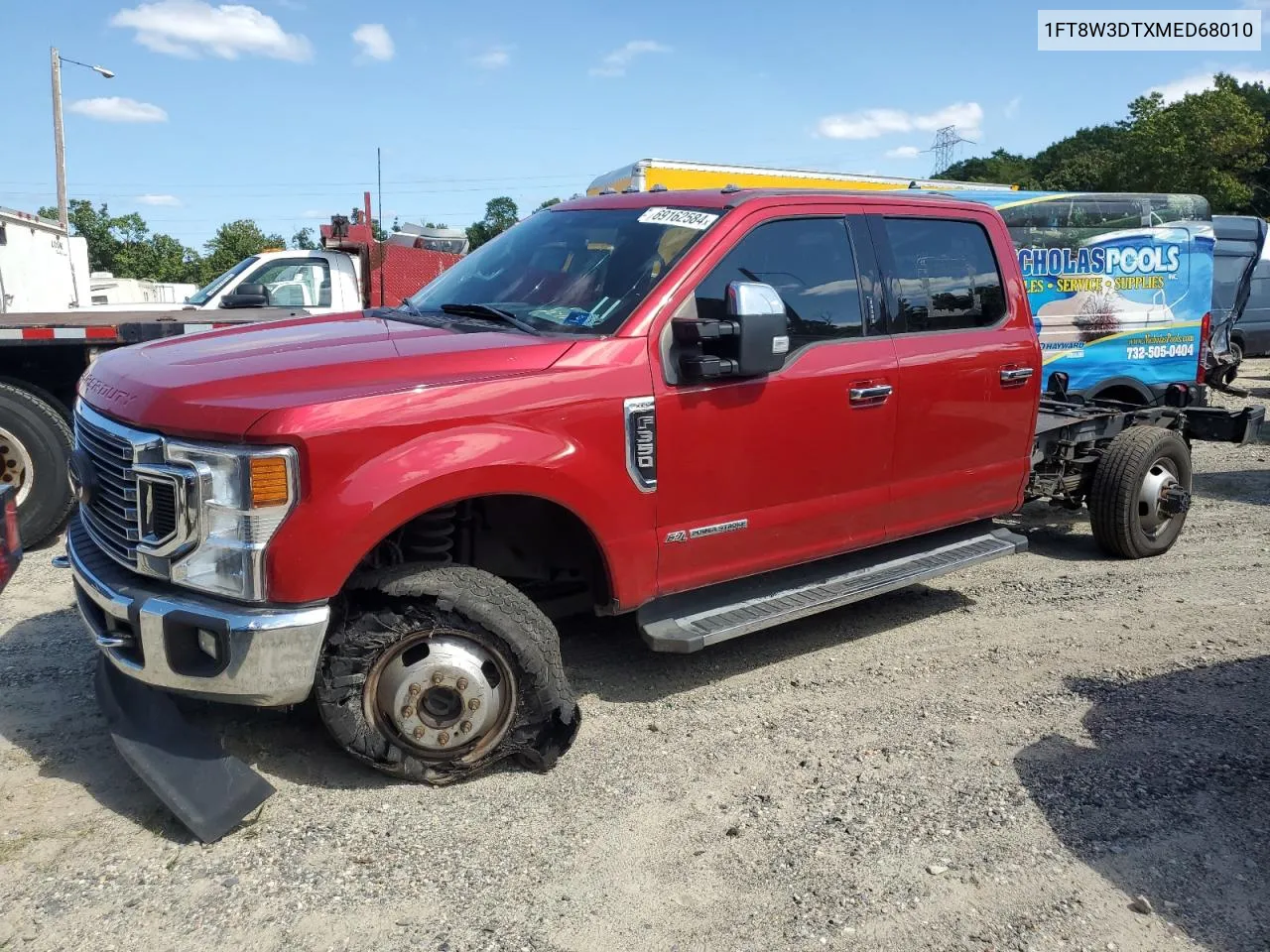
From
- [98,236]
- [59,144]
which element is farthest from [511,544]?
[98,236]

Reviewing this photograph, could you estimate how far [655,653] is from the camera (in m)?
4.75

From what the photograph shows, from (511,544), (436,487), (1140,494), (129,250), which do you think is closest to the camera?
(436,487)

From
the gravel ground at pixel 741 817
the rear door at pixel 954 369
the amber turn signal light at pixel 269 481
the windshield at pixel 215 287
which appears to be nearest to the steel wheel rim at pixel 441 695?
the gravel ground at pixel 741 817

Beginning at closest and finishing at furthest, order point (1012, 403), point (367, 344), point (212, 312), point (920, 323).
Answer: point (367, 344), point (920, 323), point (1012, 403), point (212, 312)

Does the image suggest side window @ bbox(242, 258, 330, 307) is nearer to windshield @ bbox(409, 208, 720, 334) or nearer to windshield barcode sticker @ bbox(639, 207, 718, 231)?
windshield @ bbox(409, 208, 720, 334)

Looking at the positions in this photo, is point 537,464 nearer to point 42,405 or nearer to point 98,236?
point 42,405

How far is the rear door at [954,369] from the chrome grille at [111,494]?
2.99m

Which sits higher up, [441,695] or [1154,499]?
[1154,499]

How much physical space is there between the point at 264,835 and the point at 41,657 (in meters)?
1.97

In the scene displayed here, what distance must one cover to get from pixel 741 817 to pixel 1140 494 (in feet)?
13.5

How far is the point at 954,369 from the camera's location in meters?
4.65

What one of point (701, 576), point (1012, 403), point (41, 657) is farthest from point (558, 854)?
point (1012, 403)

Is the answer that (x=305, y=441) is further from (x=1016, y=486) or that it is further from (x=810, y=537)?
(x=1016, y=486)

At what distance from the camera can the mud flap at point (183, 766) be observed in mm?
3125
